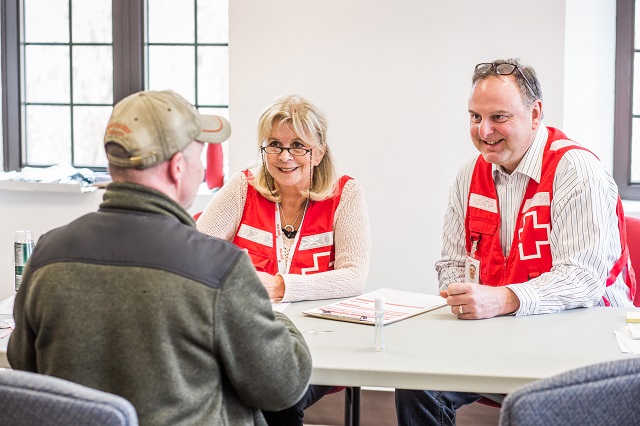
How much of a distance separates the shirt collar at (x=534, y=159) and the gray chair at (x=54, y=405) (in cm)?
173

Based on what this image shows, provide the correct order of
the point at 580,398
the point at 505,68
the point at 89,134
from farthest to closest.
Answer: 1. the point at 89,134
2. the point at 505,68
3. the point at 580,398

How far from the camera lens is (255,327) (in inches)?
58.7

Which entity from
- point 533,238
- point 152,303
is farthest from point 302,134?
point 152,303

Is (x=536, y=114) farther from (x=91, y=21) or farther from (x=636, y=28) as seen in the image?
(x=91, y=21)

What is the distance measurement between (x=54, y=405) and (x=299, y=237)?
162 centimetres

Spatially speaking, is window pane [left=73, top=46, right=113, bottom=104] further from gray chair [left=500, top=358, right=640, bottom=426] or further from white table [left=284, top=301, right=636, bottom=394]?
gray chair [left=500, top=358, right=640, bottom=426]

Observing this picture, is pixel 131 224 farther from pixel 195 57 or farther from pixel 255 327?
pixel 195 57

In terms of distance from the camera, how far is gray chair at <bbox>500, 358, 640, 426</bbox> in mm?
1239

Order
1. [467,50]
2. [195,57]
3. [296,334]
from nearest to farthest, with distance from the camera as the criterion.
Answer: [296,334] < [467,50] < [195,57]

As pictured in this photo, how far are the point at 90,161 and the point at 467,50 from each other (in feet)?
7.75

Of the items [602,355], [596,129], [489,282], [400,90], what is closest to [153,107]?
[602,355]

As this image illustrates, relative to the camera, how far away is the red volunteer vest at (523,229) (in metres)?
2.60

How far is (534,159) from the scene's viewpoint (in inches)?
108

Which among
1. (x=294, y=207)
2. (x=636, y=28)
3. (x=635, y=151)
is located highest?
(x=636, y=28)
